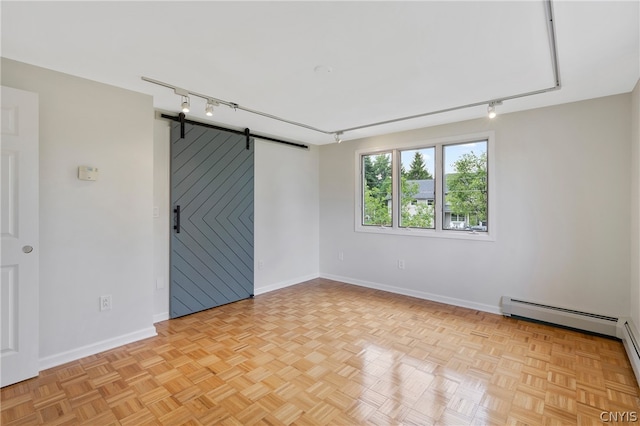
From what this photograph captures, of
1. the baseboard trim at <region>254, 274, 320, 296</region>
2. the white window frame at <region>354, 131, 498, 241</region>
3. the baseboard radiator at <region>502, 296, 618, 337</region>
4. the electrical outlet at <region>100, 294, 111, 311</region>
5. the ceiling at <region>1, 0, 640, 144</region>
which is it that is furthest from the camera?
the baseboard trim at <region>254, 274, 320, 296</region>

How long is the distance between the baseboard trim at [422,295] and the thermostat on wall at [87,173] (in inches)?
146

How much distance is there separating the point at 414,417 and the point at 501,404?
617mm

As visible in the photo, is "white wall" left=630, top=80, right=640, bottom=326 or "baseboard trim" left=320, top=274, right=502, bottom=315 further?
"baseboard trim" left=320, top=274, right=502, bottom=315

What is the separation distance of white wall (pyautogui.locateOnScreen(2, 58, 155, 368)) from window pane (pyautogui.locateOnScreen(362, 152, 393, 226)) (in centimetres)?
310

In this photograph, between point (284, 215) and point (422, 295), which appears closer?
point (422, 295)

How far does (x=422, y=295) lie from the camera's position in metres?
4.19

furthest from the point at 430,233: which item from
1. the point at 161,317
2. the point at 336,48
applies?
the point at 161,317

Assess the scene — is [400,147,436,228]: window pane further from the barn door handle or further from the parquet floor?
the barn door handle

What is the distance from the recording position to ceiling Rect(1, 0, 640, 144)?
1.66 m

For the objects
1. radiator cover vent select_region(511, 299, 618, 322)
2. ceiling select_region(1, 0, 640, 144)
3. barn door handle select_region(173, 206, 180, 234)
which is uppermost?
ceiling select_region(1, 0, 640, 144)

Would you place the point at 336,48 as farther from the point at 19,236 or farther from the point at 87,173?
the point at 19,236

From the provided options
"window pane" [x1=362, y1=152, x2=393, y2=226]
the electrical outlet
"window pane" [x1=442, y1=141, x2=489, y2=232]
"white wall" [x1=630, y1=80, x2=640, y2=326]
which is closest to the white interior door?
the electrical outlet

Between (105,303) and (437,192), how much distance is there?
12.8 feet

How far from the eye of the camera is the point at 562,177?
3156 mm
